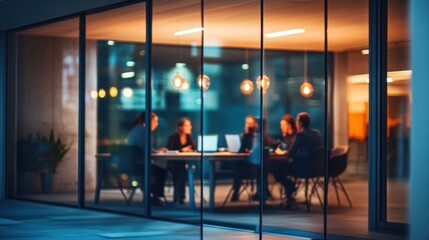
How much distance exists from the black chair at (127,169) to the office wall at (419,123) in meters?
6.96

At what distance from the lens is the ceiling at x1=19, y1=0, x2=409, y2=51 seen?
1096 cm

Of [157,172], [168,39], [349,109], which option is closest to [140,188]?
[157,172]

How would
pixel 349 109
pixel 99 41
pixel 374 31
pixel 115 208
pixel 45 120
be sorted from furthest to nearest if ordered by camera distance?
1. pixel 349 109
2. pixel 45 120
3. pixel 99 41
4. pixel 115 208
5. pixel 374 31

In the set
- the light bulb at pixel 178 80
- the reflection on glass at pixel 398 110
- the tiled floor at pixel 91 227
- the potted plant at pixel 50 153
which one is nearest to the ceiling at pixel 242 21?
the reflection on glass at pixel 398 110

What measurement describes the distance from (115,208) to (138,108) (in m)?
2.78

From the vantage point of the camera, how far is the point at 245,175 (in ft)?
40.5

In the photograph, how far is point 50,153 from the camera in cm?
1472

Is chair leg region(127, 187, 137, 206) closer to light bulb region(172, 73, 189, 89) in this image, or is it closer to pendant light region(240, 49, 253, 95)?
light bulb region(172, 73, 189, 89)

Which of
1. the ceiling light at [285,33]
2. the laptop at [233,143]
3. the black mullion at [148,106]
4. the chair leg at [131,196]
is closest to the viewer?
the black mullion at [148,106]

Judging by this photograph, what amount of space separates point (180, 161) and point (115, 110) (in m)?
3.61

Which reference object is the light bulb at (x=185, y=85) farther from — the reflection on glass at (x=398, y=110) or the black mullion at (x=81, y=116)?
the reflection on glass at (x=398, y=110)

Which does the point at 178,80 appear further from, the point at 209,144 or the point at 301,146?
the point at 301,146

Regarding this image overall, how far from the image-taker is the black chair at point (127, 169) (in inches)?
493

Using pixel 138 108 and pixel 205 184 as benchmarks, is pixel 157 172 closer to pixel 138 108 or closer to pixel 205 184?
pixel 205 184
